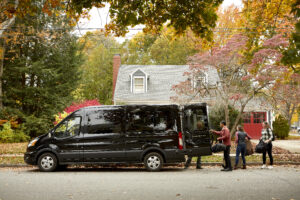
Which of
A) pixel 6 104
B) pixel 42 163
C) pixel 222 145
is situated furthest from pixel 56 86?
pixel 222 145

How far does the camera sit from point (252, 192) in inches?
298

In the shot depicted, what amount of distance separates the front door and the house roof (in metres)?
18.2

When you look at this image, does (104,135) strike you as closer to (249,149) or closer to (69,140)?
(69,140)

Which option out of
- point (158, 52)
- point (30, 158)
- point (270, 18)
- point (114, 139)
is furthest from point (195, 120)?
point (158, 52)

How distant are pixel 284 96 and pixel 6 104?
22.4m

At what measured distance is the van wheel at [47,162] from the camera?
37.0 ft

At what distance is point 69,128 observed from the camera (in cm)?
1146

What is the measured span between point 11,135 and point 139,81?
1291 cm

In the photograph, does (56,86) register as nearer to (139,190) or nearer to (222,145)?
(222,145)

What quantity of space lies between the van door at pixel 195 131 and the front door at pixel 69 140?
3.88 meters

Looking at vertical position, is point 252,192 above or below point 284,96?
below

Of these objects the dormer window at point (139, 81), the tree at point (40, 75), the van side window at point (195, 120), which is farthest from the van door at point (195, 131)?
the dormer window at point (139, 81)

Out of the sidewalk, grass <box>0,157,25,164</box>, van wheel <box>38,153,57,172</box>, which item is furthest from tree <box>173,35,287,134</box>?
van wheel <box>38,153,57,172</box>

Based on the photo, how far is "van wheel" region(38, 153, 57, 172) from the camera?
1128 centimetres
